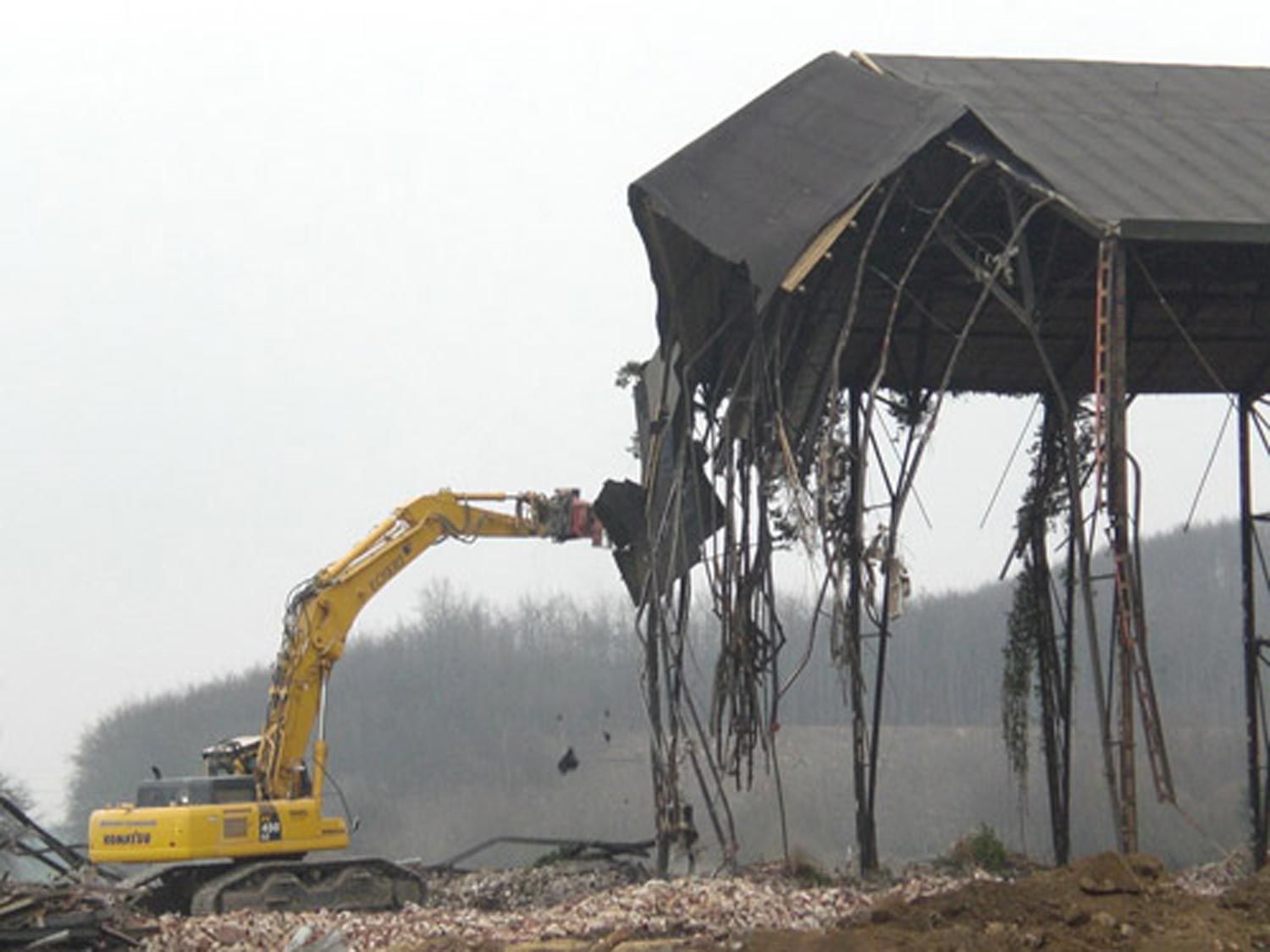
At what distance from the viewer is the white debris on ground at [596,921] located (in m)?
13.9

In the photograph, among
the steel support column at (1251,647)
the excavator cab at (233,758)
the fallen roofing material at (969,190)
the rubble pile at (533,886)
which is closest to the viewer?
the fallen roofing material at (969,190)

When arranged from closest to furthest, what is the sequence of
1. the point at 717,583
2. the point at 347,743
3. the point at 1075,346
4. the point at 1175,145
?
the point at 717,583, the point at 1175,145, the point at 1075,346, the point at 347,743

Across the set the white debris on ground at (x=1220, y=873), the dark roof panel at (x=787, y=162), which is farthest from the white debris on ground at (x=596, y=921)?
the dark roof panel at (x=787, y=162)

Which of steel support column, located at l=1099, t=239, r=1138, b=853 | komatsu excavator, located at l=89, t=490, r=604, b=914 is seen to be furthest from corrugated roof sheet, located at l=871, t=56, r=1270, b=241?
komatsu excavator, located at l=89, t=490, r=604, b=914

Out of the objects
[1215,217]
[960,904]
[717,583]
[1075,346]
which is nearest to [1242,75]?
[1075,346]

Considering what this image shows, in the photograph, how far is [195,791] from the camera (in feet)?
70.5

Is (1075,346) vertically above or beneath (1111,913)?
above

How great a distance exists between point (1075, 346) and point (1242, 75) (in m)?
3.15

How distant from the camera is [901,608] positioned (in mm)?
13844

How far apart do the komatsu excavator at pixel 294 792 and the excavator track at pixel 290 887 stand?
0.02 metres

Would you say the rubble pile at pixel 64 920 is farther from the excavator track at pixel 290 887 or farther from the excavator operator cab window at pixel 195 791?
the excavator operator cab window at pixel 195 791

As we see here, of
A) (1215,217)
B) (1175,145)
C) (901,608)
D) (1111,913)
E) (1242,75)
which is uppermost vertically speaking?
(1242,75)

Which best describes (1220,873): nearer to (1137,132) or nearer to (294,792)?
(1137,132)

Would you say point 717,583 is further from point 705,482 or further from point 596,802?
point 596,802
